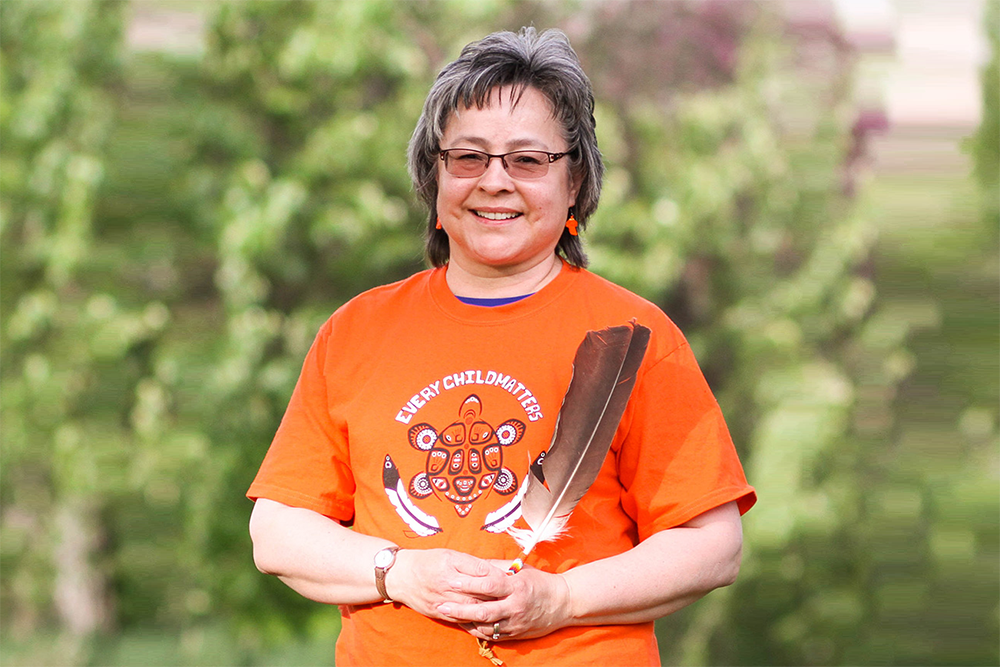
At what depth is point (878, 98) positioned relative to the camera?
6.98 m

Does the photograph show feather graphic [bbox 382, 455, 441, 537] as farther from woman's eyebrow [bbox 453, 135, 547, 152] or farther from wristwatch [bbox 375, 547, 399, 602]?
woman's eyebrow [bbox 453, 135, 547, 152]

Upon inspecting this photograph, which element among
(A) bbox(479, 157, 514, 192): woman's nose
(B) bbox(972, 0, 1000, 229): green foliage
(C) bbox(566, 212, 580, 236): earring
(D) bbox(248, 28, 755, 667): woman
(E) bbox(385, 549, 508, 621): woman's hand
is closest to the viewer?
(E) bbox(385, 549, 508, 621): woman's hand

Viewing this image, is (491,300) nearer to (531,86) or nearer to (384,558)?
(531,86)

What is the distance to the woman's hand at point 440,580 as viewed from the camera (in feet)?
5.94

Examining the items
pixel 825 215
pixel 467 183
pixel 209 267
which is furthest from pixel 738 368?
pixel 467 183

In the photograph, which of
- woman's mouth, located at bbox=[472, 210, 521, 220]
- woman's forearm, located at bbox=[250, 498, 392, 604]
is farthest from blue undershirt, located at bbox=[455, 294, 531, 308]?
woman's forearm, located at bbox=[250, 498, 392, 604]

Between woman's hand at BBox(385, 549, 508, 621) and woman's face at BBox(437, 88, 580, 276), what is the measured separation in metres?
0.63

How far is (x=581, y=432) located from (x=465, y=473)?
0.25 meters

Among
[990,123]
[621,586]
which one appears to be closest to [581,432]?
[621,586]

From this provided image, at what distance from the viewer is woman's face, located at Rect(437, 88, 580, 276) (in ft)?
6.70

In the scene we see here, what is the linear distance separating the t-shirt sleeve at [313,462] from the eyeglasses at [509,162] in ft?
1.71

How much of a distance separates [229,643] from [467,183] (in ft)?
18.5

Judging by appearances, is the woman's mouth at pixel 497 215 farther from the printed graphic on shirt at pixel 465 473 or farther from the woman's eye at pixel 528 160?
the printed graphic on shirt at pixel 465 473

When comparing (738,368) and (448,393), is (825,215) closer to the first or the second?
(738,368)
